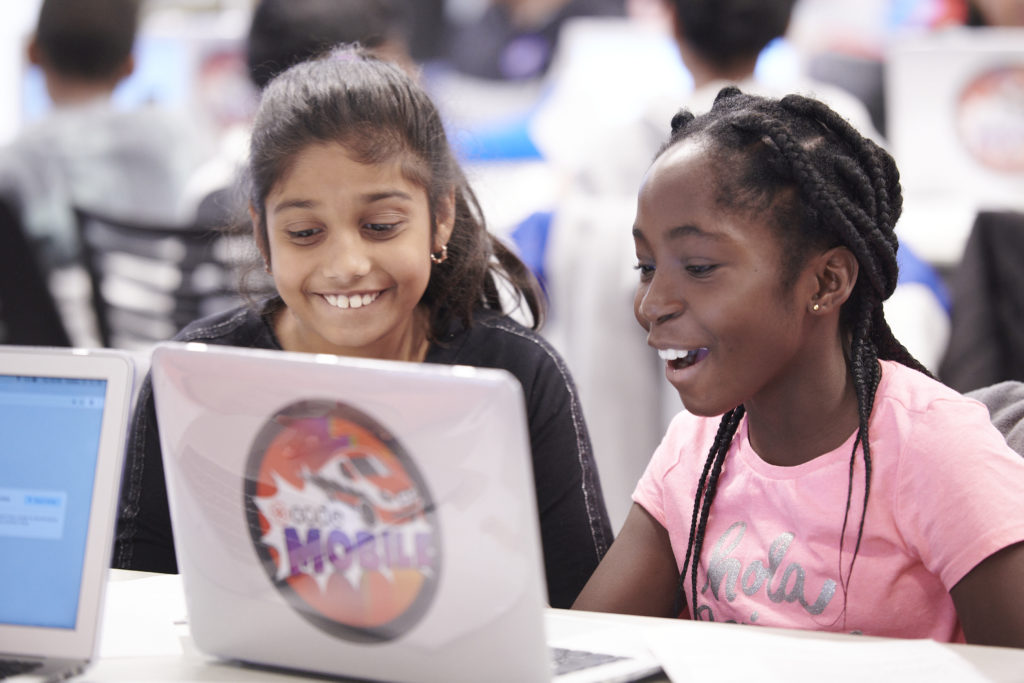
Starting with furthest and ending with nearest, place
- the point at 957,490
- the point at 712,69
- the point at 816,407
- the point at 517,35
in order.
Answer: the point at 517,35 → the point at 712,69 → the point at 816,407 → the point at 957,490

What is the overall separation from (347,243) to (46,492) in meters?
0.51

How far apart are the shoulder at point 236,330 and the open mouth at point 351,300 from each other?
0.49 feet

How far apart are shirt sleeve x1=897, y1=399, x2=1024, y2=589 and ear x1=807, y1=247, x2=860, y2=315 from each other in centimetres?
12

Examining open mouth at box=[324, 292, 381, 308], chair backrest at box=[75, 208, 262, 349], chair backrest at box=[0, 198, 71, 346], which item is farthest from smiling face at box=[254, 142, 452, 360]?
chair backrest at box=[0, 198, 71, 346]

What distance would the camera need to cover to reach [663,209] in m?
1.02

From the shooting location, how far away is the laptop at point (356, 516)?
0.74 m

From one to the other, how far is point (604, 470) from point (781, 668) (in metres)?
1.42

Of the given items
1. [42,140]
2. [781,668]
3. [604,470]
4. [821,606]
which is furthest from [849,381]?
[42,140]

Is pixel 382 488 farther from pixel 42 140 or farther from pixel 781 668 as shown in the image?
pixel 42 140

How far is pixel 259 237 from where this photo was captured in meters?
1.42

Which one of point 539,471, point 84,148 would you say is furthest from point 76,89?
point 539,471

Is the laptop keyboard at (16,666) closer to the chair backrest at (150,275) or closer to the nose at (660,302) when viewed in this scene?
the nose at (660,302)

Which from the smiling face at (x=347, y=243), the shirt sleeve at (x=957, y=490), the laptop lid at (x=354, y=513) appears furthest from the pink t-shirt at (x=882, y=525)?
the smiling face at (x=347, y=243)

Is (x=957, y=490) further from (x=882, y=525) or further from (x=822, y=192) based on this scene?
(x=822, y=192)
